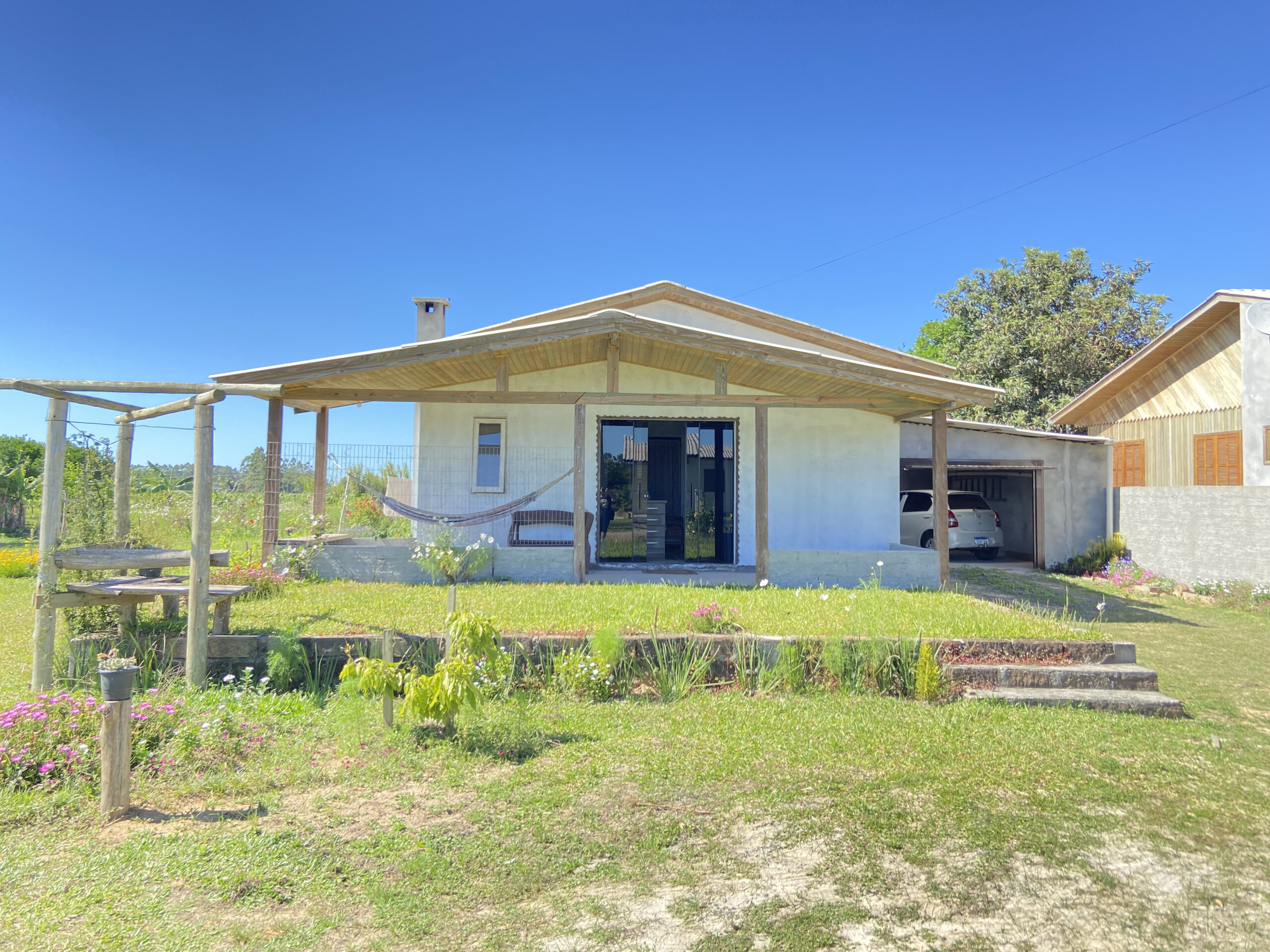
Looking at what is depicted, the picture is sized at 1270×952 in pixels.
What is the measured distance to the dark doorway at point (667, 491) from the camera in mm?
10961

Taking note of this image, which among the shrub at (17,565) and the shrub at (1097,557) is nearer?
the shrub at (17,565)

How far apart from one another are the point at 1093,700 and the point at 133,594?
7032mm

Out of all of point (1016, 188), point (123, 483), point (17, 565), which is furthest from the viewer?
point (1016, 188)

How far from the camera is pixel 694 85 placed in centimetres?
1415

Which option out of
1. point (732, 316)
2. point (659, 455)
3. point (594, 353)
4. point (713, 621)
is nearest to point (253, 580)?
point (713, 621)

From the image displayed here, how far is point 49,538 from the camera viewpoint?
4.94m

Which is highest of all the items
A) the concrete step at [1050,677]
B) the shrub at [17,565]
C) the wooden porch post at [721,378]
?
the wooden porch post at [721,378]

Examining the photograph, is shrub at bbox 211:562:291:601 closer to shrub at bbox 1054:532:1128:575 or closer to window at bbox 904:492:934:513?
window at bbox 904:492:934:513

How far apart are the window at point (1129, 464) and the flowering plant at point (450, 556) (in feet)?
40.9

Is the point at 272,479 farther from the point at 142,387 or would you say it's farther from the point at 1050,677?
the point at 1050,677

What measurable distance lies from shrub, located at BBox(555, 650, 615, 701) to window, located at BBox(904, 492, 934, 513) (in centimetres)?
1007

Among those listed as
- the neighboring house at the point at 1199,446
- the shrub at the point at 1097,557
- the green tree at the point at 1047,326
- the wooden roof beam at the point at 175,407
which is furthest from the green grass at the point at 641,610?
the green tree at the point at 1047,326

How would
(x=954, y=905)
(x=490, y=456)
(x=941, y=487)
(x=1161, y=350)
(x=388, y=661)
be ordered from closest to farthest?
(x=954, y=905) < (x=388, y=661) < (x=941, y=487) < (x=490, y=456) < (x=1161, y=350)

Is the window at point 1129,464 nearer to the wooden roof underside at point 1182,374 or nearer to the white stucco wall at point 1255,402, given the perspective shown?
the wooden roof underside at point 1182,374
